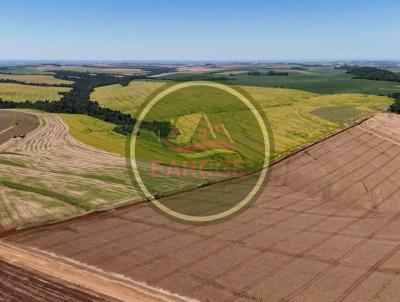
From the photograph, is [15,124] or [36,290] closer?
[36,290]

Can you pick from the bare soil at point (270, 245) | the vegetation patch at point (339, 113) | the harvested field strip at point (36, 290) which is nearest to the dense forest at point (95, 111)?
the vegetation patch at point (339, 113)

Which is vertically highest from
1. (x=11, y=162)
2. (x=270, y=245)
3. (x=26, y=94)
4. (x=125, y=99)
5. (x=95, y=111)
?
(x=26, y=94)

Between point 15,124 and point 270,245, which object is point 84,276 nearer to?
point 270,245

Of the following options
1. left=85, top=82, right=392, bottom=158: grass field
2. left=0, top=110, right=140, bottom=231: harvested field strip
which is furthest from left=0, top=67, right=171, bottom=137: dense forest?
left=0, top=110, right=140, bottom=231: harvested field strip

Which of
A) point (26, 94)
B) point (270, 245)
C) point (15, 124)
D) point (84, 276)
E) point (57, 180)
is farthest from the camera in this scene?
point (26, 94)

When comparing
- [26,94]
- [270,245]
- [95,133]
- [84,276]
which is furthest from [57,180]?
[26,94]

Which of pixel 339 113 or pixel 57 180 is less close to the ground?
pixel 339 113

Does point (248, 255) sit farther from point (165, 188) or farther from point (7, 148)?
point (7, 148)
